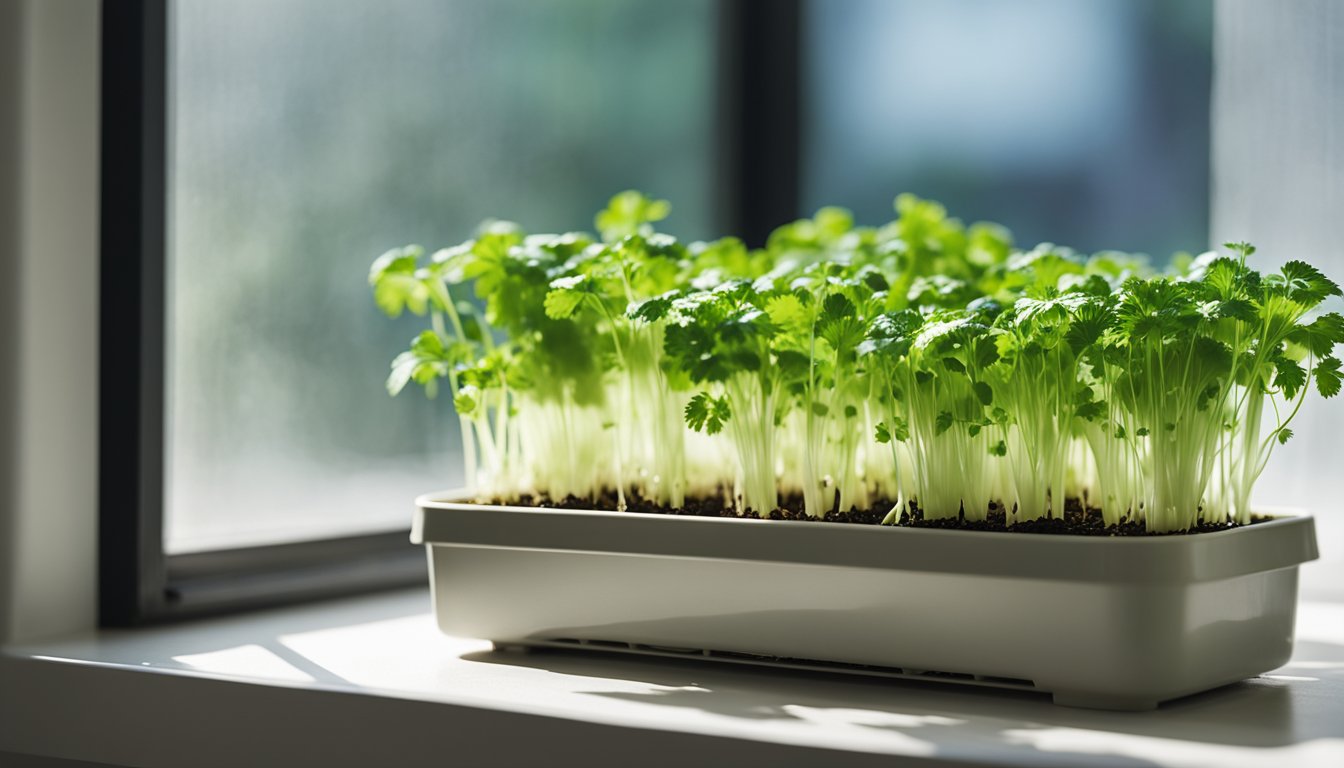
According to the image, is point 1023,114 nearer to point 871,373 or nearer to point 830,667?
point 871,373

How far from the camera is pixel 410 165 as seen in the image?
5.87 ft

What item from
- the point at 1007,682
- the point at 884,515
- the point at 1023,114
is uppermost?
the point at 1023,114

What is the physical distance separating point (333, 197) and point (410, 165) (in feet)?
0.48

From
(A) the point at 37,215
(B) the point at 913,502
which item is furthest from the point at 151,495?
(B) the point at 913,502

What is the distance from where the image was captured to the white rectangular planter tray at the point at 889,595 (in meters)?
0.97

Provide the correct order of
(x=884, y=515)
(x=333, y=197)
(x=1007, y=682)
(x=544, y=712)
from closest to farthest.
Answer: (x=544, y=712)
(x=1007, y=682)
(x=884, y=515)
(x=333, y=197)

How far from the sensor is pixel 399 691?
103cm

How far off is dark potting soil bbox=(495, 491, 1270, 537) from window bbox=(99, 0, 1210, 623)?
407mm

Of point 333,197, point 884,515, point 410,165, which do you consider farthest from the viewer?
point 410,165

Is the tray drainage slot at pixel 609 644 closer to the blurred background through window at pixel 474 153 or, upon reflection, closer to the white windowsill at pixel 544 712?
the white windowsill at pixel 544 712

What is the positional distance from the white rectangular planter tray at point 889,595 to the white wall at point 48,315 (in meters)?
0.36

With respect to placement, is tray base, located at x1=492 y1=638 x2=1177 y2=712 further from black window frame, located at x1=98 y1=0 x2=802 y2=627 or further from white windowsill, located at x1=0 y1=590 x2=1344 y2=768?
black window frame, located at x1=98 y1=0 x2=802 y2=627

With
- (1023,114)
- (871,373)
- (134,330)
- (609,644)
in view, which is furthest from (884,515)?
(1023,114)

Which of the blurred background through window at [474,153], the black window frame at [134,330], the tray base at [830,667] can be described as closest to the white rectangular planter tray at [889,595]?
the tray base at [830,667]
